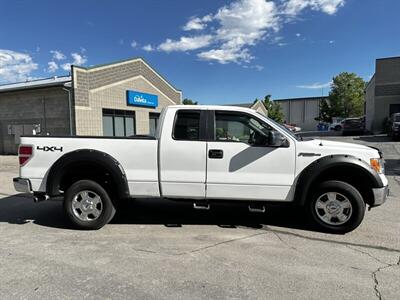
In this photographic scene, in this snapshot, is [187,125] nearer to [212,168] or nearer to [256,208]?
[212,168]

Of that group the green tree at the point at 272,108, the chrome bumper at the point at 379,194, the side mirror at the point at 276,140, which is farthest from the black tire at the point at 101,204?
the green tree at the point at 272,108

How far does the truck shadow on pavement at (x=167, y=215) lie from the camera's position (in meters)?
5.67

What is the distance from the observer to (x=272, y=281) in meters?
3.59

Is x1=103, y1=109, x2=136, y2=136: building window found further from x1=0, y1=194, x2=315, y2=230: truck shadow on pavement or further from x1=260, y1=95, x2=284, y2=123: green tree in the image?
x1=260, y1=95, x2=284, y2=123: green tree

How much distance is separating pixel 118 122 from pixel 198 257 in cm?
1850

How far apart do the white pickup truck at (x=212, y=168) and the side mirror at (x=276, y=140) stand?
0.6 inches

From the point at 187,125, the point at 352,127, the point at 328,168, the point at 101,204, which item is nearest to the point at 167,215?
the point at 101,204

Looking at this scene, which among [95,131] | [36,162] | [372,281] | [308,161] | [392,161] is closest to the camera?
[372,281]

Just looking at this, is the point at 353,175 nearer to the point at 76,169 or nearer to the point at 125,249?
the point at 125,249

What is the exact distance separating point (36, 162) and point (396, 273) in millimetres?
5207

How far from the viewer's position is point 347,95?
60.3 m

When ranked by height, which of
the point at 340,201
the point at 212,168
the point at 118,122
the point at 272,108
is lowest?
the point at 340,201

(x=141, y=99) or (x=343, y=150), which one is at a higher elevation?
(x=141, y=99)

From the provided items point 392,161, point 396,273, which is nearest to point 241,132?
point 396,273
